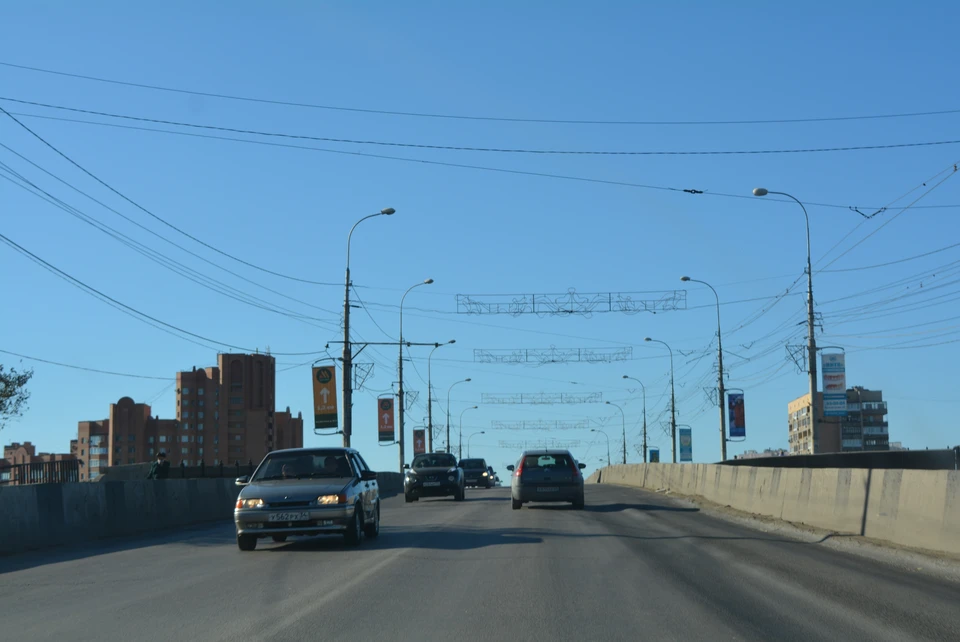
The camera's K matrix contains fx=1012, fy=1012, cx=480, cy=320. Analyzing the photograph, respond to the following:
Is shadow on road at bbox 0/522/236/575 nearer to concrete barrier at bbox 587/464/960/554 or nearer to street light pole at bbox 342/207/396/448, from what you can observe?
concrete barrier at bbox 587/464/960/554

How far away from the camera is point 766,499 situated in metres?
21.4

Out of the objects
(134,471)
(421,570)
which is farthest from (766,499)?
(134,471)

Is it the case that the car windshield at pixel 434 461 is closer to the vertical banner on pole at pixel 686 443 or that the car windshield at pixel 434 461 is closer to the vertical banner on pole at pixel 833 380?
the vertical banner on pole at pixel 833 380

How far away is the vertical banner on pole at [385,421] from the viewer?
56875mm

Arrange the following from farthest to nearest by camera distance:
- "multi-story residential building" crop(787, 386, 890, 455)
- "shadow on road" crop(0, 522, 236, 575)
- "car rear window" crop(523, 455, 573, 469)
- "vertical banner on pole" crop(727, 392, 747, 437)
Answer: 1. "multi-story residential building" crop(787, 386, 890, 455)
2. "vertical banner on pole" crop(727, 392, 747, 437)
3. "car rear window" crop(523, 455, 573, 469)
4. "shadow on road" crop(0, 522, 236, 575)

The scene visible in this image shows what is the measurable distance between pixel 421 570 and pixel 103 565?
4841 millimetres

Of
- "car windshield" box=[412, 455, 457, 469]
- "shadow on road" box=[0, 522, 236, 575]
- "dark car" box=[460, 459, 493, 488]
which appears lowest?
"dark car" box=[460, 459, 493, 488]

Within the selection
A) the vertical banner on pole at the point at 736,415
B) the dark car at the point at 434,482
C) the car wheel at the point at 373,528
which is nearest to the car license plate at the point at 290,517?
the car wheel at the point at 373,528

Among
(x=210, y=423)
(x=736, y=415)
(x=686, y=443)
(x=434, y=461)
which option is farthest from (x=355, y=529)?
(x=210, y=423)

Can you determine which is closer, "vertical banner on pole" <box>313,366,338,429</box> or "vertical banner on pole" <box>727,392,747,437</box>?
"vertical banner on pole" <box>313,366,338,429</box>

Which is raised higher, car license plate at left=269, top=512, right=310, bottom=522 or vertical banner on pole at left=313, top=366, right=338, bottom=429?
vertical banner on pole at left=313, top=366, right=338, bottom=429

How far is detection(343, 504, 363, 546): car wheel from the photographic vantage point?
14977 mm

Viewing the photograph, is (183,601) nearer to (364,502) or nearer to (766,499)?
(364,502)

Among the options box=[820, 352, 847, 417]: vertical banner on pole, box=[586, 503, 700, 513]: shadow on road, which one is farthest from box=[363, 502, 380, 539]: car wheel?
box=[820, 352, 847, 417]: vertical banner on pole
